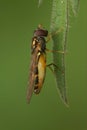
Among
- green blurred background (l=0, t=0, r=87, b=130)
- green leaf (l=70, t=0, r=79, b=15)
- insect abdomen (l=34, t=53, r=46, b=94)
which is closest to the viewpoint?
green leaf (l=70, t=0, r=79, b=15)

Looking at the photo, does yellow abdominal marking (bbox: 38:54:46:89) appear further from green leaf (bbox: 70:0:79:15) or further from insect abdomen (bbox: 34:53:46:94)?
green leaf (bbox: 70:0:79:15)

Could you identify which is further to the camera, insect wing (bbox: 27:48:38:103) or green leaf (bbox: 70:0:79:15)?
insect wing (bbox: 27:48:38:103)

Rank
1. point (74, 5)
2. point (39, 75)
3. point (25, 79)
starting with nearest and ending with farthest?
point (74, 5) < point (39, 75) < point (25, 79)

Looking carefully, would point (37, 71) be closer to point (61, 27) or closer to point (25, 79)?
point (61, 27)

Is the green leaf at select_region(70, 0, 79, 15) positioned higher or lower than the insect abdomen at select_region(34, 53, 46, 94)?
higher

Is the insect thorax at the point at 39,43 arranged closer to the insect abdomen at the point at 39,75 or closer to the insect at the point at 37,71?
the insect at the point at 37,71

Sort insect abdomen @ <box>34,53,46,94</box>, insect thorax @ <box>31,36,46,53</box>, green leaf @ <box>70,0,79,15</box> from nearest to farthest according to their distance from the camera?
green leaf @ <box>70,0,79,15</box> < insect abdomen @ <box>34,53,46,94</box> < insect thorax @ <box>31,36,46,53</box>


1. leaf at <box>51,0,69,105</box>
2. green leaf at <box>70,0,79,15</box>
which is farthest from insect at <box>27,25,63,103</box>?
green leaf at <box>70,0,79,15</box>

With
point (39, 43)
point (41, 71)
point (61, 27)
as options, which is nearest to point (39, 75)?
point (41, 71)

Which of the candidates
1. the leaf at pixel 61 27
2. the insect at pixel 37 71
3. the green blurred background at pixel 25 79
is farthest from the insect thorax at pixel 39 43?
the leaf at pixel 61 27

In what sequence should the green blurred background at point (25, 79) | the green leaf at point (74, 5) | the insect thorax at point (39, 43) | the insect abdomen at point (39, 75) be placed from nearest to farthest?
the green leaf at point (74, 5) → the insect abdomen at point (39, 75) → the insect thorax at point (39, 43) → the green blurred background at point (25, 79)
